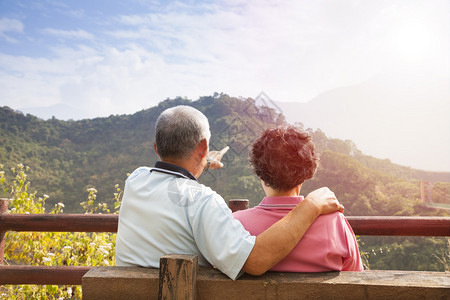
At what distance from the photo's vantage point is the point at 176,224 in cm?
143

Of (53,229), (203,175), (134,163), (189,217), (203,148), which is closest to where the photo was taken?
(189,217)

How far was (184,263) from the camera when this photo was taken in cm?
114

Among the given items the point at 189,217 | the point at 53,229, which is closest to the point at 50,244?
the point at 53,229

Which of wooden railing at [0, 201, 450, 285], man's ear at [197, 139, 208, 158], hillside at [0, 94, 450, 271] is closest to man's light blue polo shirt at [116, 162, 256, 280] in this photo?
man's ear at [197, 139, 208, 158]

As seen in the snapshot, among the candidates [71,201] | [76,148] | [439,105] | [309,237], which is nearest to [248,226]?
[309,237]

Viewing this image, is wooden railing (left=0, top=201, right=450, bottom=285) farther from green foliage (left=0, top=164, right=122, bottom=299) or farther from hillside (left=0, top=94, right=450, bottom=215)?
hillside (left=0, top=94, right=450, bottom=215)

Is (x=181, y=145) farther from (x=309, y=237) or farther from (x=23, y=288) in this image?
(x=23, y=288)

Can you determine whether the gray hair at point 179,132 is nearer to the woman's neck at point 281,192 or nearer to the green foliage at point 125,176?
the woman's neck at point 281,192

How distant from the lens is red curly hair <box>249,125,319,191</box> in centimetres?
155

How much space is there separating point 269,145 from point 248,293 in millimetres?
604

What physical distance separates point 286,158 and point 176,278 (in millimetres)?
662

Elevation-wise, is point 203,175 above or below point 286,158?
below

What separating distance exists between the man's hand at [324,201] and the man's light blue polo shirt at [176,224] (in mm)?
271

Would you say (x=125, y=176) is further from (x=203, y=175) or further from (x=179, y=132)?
(x=179, y=132)
